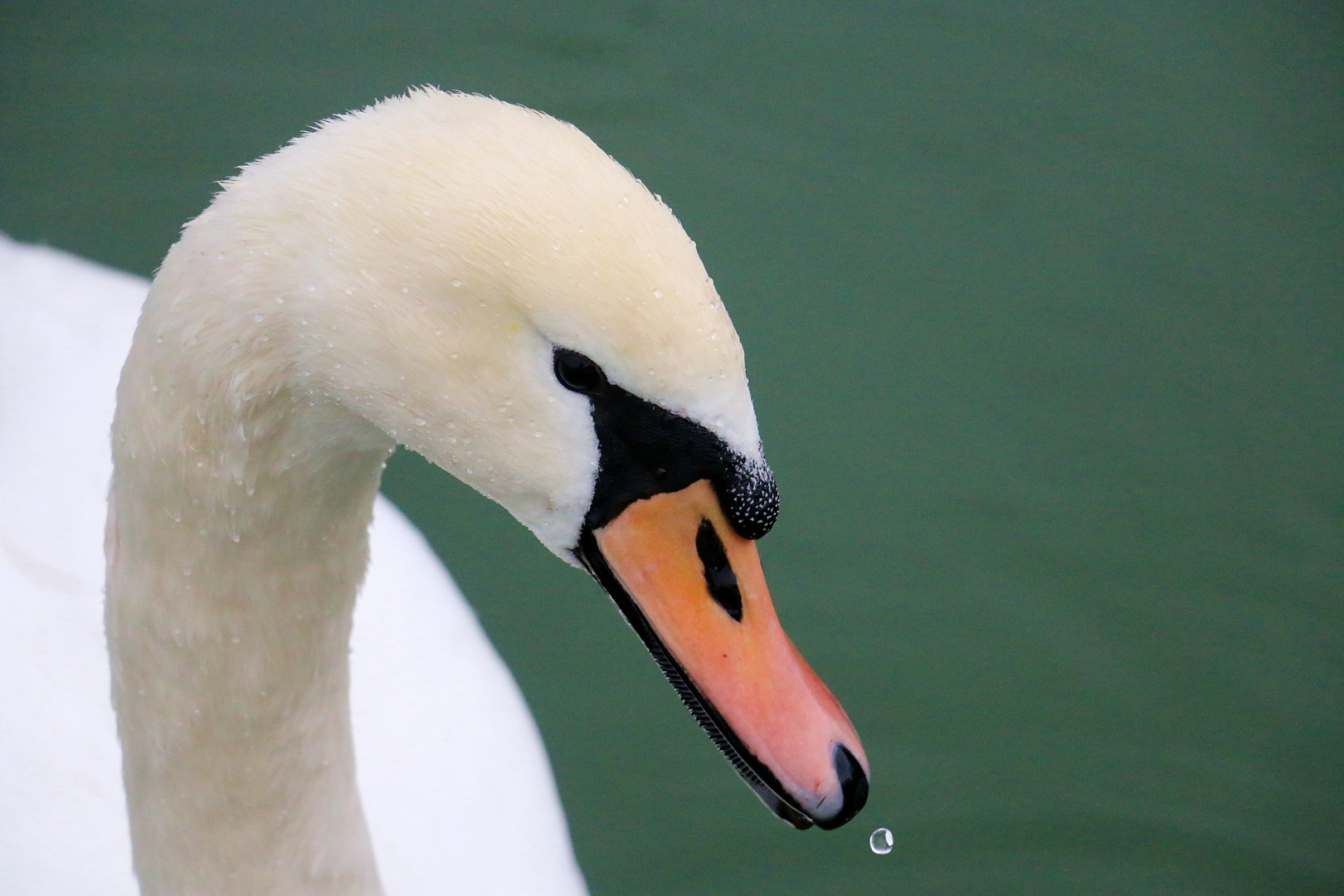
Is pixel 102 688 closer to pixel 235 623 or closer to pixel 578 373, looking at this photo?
pixel 235 623

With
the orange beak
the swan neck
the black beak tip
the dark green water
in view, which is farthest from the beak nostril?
the dark green water

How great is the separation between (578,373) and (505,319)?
0.39 feet

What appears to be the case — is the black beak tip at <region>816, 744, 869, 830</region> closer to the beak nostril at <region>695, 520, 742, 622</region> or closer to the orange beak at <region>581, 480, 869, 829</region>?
the orange beak at <region>581, 480, 869, 829</region>

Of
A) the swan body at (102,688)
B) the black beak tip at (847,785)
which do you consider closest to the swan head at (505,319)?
the black beak tip at (847,785)

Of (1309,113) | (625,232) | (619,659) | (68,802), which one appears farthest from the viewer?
(1309,113)

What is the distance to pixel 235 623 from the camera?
78.9 inches

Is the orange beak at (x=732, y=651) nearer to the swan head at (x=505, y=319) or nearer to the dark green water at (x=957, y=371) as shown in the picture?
the swan head at (x=505, y=319)

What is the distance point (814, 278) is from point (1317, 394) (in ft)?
6.67

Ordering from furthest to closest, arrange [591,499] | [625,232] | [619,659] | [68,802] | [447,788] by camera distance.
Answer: [619,659], [447,788], [68,802], [591,499], [625,232]

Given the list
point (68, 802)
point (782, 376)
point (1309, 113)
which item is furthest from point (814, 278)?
point (68, 802)

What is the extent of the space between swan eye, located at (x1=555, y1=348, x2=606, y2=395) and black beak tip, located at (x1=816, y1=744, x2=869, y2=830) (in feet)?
2.23

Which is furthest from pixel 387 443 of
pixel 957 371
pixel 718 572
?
pixel 957 371

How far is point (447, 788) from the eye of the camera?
11.0 feet

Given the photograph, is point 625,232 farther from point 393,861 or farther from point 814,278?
point 814,278
